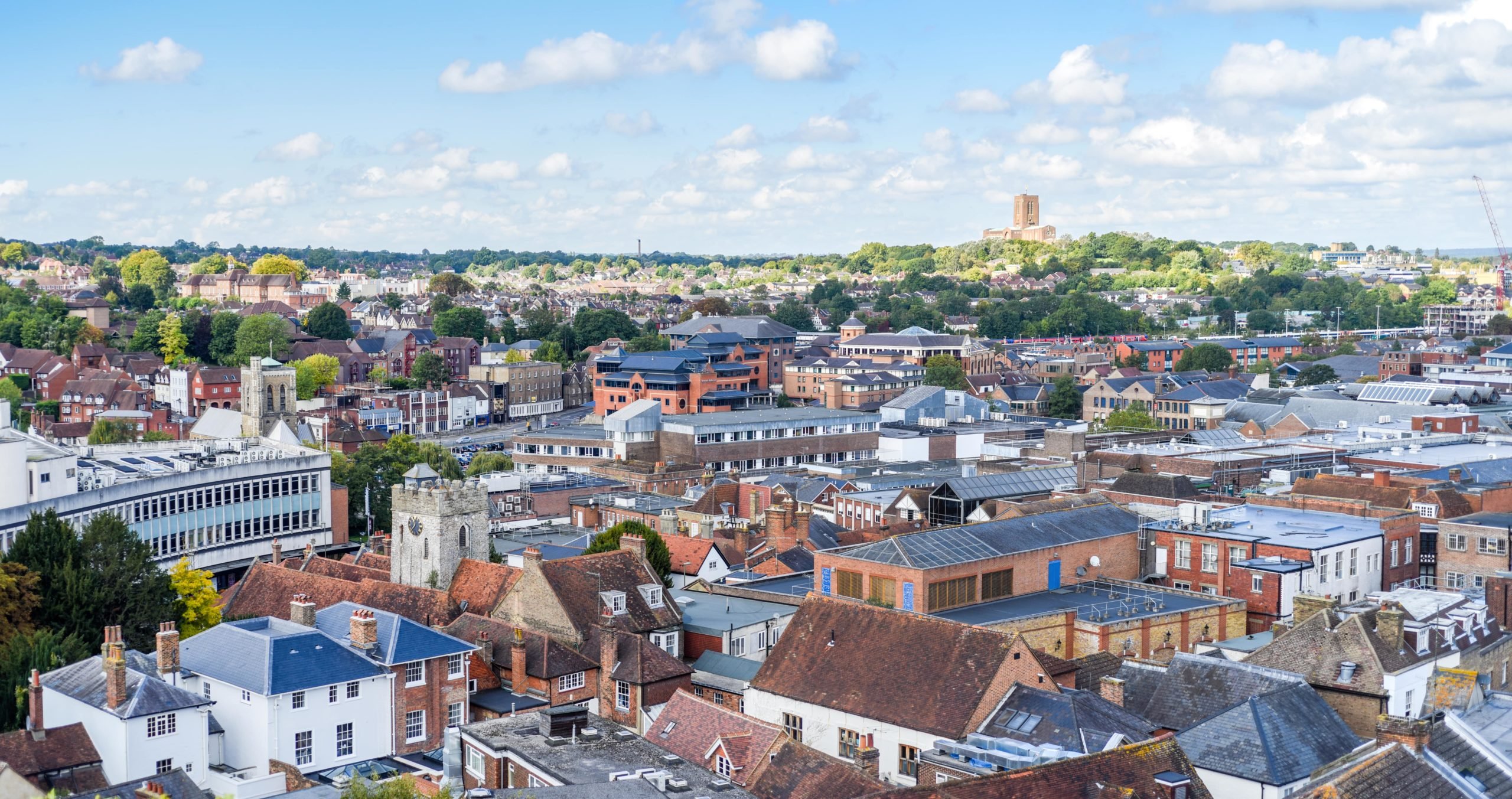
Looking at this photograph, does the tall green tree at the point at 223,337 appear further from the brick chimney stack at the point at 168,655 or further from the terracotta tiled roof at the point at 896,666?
the terracotta tiled roof at the point at 896,666

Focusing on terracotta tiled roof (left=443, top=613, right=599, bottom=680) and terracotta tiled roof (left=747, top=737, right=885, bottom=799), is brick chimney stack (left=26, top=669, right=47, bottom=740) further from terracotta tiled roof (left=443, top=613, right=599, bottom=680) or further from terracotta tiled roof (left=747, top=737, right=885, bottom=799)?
terracotta tiled roof (left=747, top=737, right=885, bottom=799)

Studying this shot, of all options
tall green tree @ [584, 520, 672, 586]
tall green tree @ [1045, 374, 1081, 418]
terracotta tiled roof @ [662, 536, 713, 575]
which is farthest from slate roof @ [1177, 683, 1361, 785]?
tall green tree @ [1045, 374, 1081, 418]

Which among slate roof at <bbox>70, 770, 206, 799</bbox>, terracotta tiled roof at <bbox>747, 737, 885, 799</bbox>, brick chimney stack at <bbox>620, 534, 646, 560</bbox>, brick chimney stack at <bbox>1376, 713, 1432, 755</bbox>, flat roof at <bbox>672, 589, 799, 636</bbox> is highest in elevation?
brick chimney stack at <bbox>620, 534, 646, 560</bbox>

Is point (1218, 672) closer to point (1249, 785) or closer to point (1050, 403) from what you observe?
point (1249, 785)

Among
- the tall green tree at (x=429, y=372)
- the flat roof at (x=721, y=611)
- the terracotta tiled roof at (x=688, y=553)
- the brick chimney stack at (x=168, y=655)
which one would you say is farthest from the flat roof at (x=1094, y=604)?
the tall green tree at (x=429, y=372)

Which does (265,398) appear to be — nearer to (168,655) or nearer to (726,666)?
Result: (726,666)

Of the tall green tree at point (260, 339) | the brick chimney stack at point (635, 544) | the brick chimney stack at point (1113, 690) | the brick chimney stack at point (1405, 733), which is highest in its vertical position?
the tall green tree at point (260, 339)
